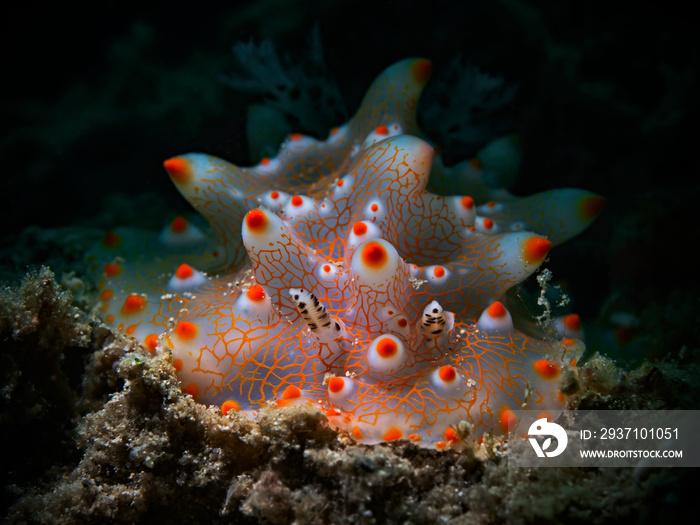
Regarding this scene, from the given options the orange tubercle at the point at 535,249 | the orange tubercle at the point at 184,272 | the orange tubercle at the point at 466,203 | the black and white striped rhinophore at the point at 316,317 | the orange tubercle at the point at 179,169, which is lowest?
the black and white striped rhinophore at the point at 316,317

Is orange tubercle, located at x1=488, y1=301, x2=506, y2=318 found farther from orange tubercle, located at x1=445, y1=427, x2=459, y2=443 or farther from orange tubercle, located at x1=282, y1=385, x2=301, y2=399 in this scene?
orange tubercle, located at x1=282, y1=385, x2=301, y2=399

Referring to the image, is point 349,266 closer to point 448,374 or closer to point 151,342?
point 448,374

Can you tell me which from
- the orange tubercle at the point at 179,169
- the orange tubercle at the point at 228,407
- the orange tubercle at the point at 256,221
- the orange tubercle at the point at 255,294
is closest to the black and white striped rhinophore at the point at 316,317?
the orange tubercle at the point at 255,294

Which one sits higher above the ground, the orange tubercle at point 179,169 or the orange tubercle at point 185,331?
the orange tubercle at point 179,169

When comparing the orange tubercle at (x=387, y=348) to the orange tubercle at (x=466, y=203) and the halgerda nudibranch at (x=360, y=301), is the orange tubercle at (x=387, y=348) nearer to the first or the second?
the halgerda nudibranch at (x=360, y=301)

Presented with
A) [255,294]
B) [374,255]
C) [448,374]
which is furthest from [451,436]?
[255,294]

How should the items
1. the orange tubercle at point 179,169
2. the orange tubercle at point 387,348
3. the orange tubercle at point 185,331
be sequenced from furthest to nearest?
the orange tubercle at point 179,169, the orange tubercle at point 185,331, the orange tubercle at point 387,348

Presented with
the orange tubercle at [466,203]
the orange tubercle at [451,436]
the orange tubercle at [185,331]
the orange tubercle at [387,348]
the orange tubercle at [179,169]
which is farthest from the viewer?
the orange tubercle at [179,169]

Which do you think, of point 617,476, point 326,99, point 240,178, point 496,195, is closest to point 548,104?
point 496,195
